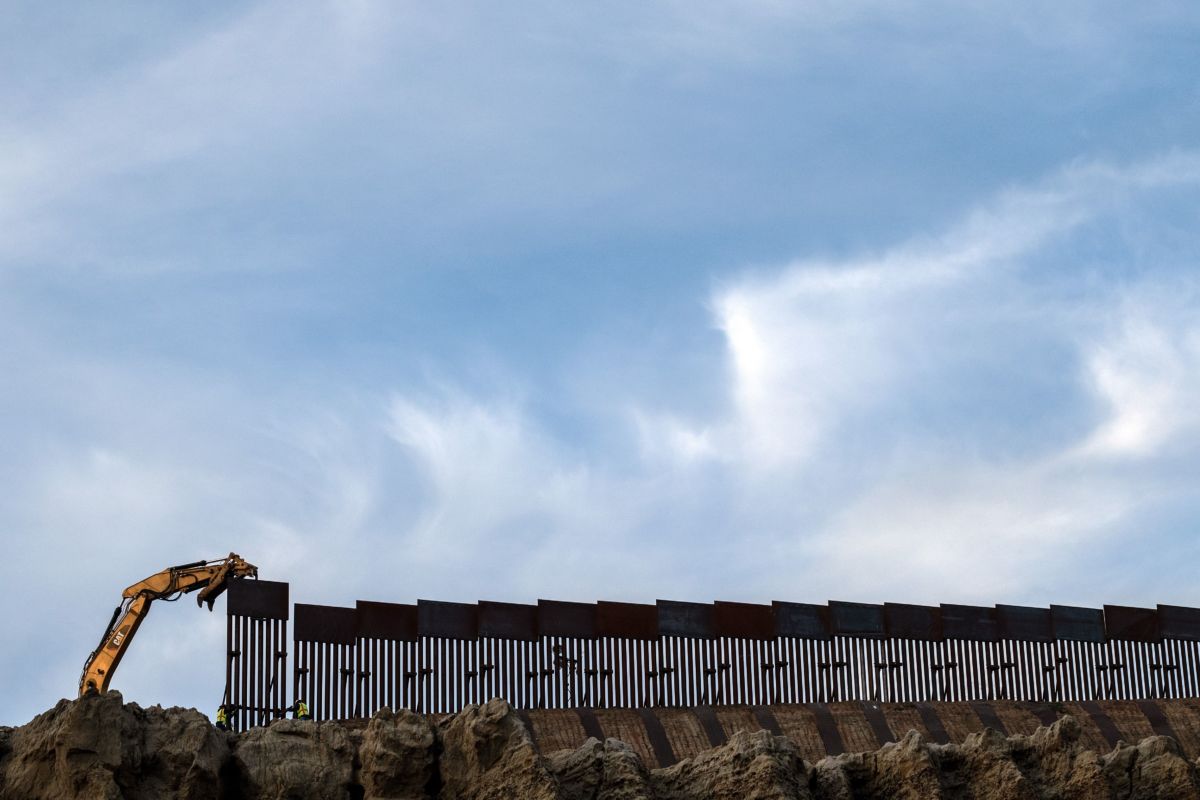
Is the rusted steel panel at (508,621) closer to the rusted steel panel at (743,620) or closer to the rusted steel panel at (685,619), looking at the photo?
the rusted steel panel at (685,619)

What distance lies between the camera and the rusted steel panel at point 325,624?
63.3 ft

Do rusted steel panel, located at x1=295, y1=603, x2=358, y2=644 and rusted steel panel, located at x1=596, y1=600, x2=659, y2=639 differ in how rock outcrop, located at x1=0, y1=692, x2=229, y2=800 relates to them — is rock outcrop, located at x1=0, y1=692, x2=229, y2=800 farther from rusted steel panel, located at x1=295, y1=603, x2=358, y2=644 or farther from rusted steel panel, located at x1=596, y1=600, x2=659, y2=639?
rusted steel panel, located at x1=596, y1=600, x2=659, y2=639

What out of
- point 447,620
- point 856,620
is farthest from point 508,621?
point 856,620

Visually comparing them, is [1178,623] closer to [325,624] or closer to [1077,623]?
[1077,623]

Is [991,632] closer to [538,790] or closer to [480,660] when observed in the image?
[480,660]

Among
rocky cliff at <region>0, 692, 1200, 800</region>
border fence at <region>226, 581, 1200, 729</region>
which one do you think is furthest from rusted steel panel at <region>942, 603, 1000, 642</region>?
rocky cliff at <region>0, 692, 1200, 800</region>

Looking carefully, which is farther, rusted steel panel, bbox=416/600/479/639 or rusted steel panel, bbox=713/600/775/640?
rusted steel panel, bbox=713/600/775/640

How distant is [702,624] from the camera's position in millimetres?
21734

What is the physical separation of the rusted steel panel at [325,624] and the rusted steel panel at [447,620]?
83cm

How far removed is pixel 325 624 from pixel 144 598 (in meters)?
4.32

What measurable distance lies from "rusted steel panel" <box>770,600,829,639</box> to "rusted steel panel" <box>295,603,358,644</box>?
5.91m

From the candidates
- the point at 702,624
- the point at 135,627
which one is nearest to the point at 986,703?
the point at 702,624

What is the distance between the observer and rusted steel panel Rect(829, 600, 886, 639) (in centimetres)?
2256

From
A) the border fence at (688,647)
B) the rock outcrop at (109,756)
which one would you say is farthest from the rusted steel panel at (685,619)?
the rock outcrop at (109,756)
